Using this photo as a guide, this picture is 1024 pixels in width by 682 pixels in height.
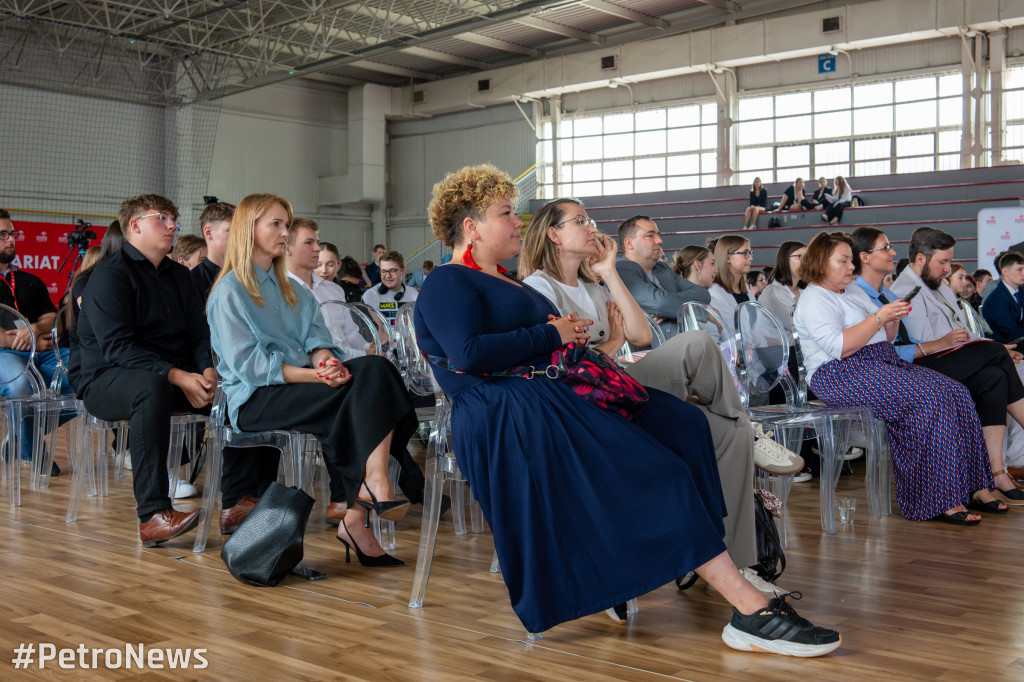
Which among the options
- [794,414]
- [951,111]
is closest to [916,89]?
[951,111]

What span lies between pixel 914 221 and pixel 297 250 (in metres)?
10.5

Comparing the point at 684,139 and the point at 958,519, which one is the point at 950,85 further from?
the point at 958,519

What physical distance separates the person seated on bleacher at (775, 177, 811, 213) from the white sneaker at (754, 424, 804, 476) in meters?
10.8

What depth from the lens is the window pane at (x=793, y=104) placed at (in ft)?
48.7

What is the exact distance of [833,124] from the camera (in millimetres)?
14648

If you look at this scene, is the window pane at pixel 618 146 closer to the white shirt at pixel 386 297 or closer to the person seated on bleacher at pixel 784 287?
the white shirt at pixel 386 297

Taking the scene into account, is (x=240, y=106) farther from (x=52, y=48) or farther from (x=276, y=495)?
(x=276, y=495)

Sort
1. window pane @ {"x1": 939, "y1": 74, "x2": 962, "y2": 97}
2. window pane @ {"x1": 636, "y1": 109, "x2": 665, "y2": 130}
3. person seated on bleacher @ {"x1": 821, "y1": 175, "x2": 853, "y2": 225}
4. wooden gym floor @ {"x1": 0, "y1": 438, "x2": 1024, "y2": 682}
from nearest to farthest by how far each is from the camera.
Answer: wooden gym floor @ {"x1": 0, "y1": 438, "x2": 1024, "y2": 682} → person seated on bleacher @ {"x1": 821, "y1": 175, "x2": 853, "y2": 225} → window pane @ {"x1": 939, "y1": 74, "x2": 962, "y2": 97} → window pane @ {"x1": 636, "y1": 109, "x2": 665, "y2": 130}

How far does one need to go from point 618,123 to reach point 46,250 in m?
9.32

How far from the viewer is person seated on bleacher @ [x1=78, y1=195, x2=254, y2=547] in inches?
120

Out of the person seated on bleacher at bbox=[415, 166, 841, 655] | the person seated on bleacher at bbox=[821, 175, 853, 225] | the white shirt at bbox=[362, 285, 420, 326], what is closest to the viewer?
the person seated on bleacher at bbox=[415, 166, 841, 655]


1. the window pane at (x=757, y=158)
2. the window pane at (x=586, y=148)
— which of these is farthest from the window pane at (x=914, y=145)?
the window pane at (x=586, y=148)

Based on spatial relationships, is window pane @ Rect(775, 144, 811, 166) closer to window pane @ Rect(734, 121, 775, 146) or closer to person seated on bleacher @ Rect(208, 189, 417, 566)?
window pane @ Rect(734, 121, 775, 146)

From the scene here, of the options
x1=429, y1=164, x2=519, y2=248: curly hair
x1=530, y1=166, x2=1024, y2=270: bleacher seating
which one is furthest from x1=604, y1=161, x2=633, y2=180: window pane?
x1=429, y1=164, x2=519, y2=248: curly hair
